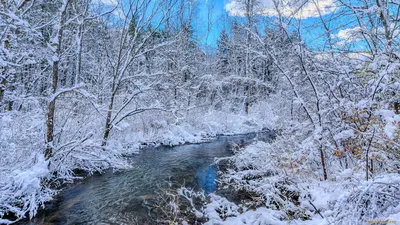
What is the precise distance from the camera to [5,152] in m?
4.82

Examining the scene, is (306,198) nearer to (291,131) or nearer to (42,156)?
(291,131)

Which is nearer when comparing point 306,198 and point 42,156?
point 306,198

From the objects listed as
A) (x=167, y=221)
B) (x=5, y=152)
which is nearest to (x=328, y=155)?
(x=167, y=221)

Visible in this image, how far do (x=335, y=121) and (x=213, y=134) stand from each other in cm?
1170

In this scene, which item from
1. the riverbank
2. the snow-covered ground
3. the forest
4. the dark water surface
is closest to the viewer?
the snow-covered ground

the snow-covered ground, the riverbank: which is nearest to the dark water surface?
the riverbank

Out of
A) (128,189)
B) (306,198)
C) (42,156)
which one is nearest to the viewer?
(306,198)

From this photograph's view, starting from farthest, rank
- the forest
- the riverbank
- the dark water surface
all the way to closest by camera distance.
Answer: the dark water surface < the riverbank < the forest

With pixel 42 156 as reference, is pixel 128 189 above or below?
below

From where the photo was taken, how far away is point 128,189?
6156mm

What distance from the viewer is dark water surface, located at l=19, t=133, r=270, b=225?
4684mm

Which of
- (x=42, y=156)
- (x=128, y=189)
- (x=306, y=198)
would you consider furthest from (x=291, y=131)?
(x=42, y=156)

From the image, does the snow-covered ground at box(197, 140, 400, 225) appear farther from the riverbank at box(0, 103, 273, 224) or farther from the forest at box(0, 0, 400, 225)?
the riverbank at box(0, 103, 273, 224)

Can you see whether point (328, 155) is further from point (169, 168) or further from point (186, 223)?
point (169, 168)
